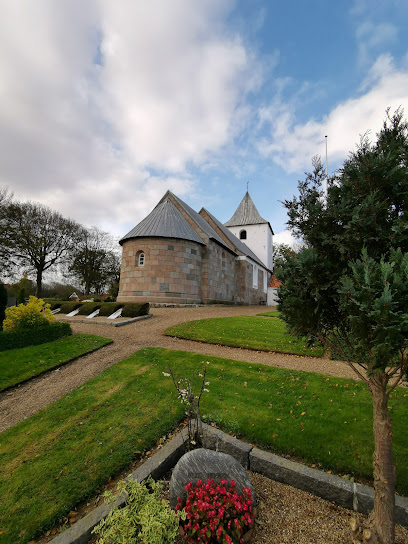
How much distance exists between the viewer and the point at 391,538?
103 inches

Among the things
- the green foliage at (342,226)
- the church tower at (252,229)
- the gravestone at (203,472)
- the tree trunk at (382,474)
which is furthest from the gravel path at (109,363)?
the church tower at (252,229)

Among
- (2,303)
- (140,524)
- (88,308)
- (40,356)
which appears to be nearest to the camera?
(140,524)

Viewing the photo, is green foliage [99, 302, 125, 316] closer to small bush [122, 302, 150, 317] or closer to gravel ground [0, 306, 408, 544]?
small bush [122, 302, 150, 317]

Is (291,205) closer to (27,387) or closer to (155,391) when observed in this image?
(155,391)

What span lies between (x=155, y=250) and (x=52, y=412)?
572 inches

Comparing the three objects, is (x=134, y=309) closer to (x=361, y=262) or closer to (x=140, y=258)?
A: (x=140, y=258)

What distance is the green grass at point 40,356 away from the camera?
22.4 ft

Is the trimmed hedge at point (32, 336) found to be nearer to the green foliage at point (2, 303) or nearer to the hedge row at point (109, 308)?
the green foliage at point (2, 303)

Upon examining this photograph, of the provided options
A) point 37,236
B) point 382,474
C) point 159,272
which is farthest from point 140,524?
point 37,236

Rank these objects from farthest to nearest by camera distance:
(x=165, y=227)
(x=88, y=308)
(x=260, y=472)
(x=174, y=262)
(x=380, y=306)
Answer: (x=165, y=227)
(x=174, y=262)
(x=88, y=308)
(x=260, y=472)
(x=380, y=306)

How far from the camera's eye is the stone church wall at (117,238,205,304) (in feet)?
61.3

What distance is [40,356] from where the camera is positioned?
8031mm

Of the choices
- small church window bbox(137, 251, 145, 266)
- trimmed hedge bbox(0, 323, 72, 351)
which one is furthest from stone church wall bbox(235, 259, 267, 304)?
trimmed hedge bbox(0, 323, 72, 351)

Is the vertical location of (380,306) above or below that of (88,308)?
above
